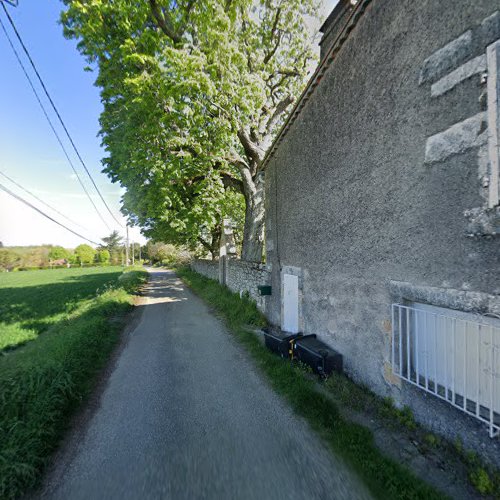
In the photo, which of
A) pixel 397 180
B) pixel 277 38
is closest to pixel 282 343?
pixel 397 180

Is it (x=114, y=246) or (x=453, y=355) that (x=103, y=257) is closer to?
(x=114, y=246)

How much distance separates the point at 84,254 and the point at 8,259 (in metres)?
16.5

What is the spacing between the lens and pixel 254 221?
1205cm

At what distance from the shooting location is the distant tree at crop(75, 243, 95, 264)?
73750 millimetres

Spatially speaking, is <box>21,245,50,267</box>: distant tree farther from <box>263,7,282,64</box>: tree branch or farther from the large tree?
<box>263,7,282,64</box>: tree branch

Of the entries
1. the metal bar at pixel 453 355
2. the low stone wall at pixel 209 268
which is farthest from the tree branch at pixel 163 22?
the low stone wall at pixel 209 268

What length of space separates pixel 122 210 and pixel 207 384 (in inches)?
419

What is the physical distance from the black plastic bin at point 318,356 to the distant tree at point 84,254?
83.8 metres

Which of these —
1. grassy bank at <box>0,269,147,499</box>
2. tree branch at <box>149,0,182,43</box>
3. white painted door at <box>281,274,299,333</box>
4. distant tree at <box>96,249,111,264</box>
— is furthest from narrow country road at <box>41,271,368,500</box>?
distant tree at <box>96,249,111,264</box>

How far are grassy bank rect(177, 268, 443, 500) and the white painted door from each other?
109cm

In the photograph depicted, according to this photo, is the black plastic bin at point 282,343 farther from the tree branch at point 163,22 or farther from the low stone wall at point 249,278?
the tree branch at point 163,22

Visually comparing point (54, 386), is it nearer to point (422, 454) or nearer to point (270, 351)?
point (270, 351)

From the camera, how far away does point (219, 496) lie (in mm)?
2555

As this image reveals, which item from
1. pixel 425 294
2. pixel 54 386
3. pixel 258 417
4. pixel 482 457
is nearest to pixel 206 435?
pixel 258 417
